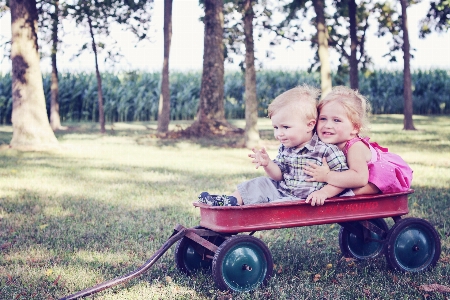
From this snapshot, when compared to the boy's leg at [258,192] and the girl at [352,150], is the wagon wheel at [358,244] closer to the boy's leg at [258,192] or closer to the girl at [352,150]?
the girl at [352,150]

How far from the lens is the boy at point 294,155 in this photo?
411 cm

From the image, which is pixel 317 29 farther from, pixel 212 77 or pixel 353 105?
pixel 353 105

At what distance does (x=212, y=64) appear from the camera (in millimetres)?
16453

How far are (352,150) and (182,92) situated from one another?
1006 inches

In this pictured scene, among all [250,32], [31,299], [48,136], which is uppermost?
[250,32]

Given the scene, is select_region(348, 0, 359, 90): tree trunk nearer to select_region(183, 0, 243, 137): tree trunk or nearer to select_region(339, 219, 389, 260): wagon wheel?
select_region(183, 0, 243, 137): tree trunk

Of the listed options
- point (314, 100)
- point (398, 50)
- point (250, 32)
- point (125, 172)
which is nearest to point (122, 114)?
point (398, 50)

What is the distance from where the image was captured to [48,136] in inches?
502

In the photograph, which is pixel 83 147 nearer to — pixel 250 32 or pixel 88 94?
pixel 250 32

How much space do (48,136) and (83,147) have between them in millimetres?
1023

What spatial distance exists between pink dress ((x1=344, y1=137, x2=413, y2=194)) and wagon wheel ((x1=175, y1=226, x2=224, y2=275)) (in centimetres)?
125

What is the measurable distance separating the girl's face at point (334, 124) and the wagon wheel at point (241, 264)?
3.19 feet

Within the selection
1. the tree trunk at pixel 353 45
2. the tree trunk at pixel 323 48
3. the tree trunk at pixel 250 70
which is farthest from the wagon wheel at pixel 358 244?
the tree trunk at pixel 353 45

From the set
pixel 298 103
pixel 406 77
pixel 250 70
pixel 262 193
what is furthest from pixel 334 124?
pixel 406 77
